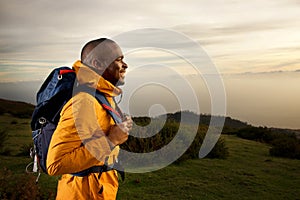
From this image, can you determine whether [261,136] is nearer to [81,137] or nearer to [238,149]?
[238,149]

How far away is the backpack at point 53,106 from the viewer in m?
2.17

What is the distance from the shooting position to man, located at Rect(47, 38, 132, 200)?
2.05m

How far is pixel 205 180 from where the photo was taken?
22.8 ft

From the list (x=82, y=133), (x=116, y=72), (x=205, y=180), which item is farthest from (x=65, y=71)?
(x=205, y=180)

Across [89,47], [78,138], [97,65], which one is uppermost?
[89,47]

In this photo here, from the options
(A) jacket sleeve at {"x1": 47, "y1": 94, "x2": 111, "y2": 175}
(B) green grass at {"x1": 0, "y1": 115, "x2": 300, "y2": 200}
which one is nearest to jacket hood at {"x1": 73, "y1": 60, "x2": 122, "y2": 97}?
(A) jacket sleeve at {"x1": 47, "y1": 94, "x2": 111, "y2": 175}

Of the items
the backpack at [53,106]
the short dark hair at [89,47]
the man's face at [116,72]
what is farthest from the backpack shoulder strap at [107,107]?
the short dark hair at [89,47]

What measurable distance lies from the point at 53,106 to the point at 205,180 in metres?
5.20

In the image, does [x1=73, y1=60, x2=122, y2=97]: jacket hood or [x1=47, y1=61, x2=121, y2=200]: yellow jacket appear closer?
[x1=47, y1=61, x2=121, y2=200]: yellow jacket

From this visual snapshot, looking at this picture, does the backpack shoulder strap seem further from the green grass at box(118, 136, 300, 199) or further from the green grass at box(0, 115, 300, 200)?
the green grass at box(118, 136, 300, 199)

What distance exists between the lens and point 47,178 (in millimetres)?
6691

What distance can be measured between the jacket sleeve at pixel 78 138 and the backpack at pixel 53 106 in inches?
3.5

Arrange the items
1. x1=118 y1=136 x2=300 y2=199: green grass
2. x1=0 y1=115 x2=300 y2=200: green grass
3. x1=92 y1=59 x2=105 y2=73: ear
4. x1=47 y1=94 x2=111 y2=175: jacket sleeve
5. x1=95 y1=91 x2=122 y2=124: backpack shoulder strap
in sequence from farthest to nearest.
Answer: x1=118 y1=136 x2=300 y2=199: green grass < x1=0 y1=115 x2=300 y2=200: green grass < x1=92 y1=59 x2=105 y2=73: ear < x1=95 y1=91 x2=122 y2=124: backpack shoulder strap < x1=47 y1=94 x2=111 y2=175: jacket sleeve

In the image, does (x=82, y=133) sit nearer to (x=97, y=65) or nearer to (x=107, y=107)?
(x=107, y=107)
